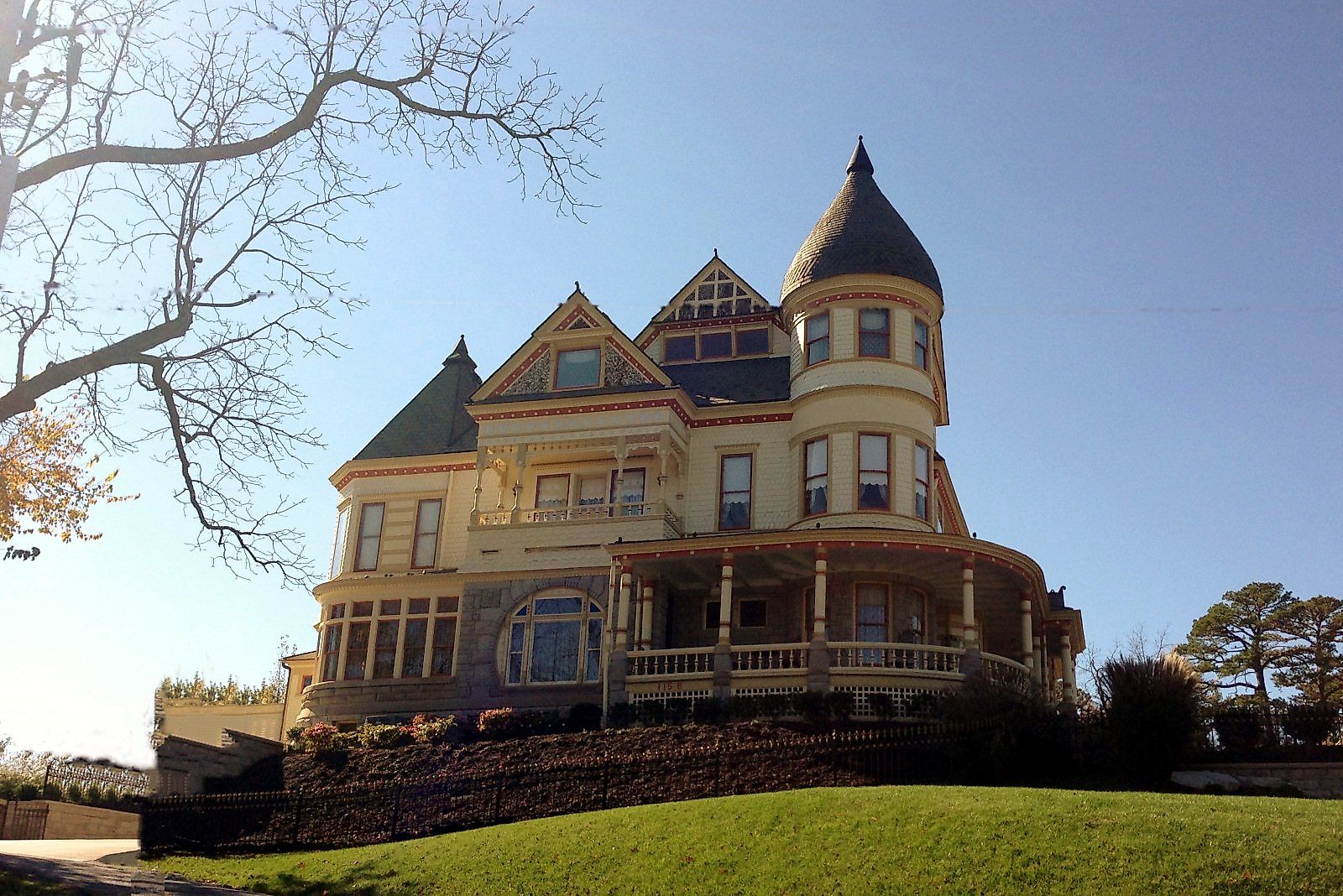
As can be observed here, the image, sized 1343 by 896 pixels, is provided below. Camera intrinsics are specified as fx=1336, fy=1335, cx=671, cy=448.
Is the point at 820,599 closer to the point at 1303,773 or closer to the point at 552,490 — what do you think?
the point at 1303,773

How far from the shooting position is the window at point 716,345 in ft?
126

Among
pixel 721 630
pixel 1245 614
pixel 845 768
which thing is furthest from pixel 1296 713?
pixel 1245 614

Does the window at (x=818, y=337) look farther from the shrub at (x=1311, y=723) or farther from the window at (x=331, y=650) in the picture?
the shrub at (x=1311, y=723)

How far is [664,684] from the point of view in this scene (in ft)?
96.5

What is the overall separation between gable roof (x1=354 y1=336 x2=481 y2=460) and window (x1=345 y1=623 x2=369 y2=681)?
16.8 ft

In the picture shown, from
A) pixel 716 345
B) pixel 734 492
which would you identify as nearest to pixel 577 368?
pixel 716 345

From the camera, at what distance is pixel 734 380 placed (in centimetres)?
3712

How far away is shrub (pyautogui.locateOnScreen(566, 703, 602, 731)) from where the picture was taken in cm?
2966

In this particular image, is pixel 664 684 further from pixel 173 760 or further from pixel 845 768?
pixel 173 760

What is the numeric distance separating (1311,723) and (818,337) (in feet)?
53.1

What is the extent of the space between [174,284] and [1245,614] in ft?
132

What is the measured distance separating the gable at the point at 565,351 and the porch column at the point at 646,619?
6.52 m

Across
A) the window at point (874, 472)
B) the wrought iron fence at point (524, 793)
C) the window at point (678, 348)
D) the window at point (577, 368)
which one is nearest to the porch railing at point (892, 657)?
the wrought iron fence at point (524, 793)

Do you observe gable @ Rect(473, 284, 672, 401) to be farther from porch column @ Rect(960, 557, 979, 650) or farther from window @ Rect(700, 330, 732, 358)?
porch column @ Rect(960, 557, 979, 650)
